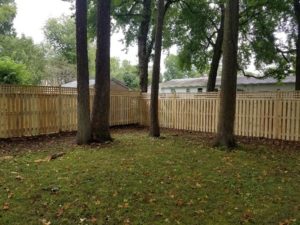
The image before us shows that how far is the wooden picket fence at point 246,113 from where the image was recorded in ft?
34.6

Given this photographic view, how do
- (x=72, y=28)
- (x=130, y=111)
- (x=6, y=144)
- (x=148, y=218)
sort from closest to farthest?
(x=148, y=218)
(x=6, y=144)
(x=130, y=111)
(x=72, y=28)

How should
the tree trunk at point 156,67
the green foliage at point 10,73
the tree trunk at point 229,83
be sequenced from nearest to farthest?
the tree trunk at point 229,83, the tree trunk at point 156,67, the green foliage at point 10,73

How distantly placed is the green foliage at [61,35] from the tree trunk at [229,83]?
44908 mm

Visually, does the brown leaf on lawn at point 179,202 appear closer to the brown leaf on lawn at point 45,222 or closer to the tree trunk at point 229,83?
the brown leaf on lawn at point 45,222

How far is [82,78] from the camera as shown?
29.6 feet

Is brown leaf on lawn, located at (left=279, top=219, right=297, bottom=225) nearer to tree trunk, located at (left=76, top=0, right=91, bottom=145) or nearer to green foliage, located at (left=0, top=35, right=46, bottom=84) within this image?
tree trunk, located at (left=76, top=0, right=91, bottom=145)

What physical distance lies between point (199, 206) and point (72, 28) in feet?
176

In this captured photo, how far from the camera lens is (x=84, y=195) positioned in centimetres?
465

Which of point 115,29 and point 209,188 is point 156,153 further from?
point 115,29

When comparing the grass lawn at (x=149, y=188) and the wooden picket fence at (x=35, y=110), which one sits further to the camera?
the wooden picket fence at (x=35, y=110)

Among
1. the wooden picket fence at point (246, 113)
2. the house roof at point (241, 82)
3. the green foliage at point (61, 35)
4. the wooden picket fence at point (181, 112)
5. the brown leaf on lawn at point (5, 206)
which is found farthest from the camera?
the green foliage at point (61, 35)

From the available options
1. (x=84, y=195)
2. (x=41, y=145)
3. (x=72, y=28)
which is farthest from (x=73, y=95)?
(x=72, y=28)

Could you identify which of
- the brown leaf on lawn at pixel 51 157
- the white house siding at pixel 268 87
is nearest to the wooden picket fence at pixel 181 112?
the brown leaf on lawn at pixel 51 157

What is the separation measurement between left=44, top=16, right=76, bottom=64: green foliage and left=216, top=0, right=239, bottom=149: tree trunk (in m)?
44.9
